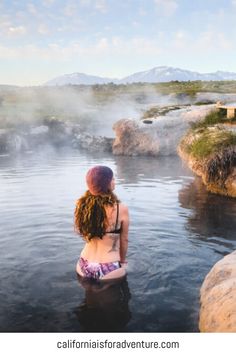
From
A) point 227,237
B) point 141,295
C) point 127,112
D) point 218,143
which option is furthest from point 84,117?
point 141,295

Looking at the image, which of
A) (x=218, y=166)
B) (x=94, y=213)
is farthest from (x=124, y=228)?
(x=218, y=166)

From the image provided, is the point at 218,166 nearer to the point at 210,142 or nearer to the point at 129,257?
the point at 210,142

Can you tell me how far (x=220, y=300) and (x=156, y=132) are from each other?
1050 inches

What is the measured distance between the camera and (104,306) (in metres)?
7.12

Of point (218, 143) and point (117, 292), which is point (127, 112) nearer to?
point (218, 143)

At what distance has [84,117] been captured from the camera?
53.6m

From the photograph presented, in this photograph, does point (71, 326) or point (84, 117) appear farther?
point (84, 117)

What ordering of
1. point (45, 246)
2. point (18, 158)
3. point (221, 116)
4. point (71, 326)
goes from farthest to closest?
1. point (18, 158)
2. point (221, 116)
3. point (45, 246)
4. point (71, 326)

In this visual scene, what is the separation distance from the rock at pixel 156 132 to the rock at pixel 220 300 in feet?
81.9

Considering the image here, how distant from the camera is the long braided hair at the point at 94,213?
279 inches

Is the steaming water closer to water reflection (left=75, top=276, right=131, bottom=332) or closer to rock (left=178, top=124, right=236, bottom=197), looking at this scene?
water reflection (left=75, top=276, right=131, bottom=332)

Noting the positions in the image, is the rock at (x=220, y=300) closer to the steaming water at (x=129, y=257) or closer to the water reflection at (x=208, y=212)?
the steaming water at (x=129, y=257)

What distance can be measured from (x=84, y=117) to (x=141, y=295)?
1850 inches
